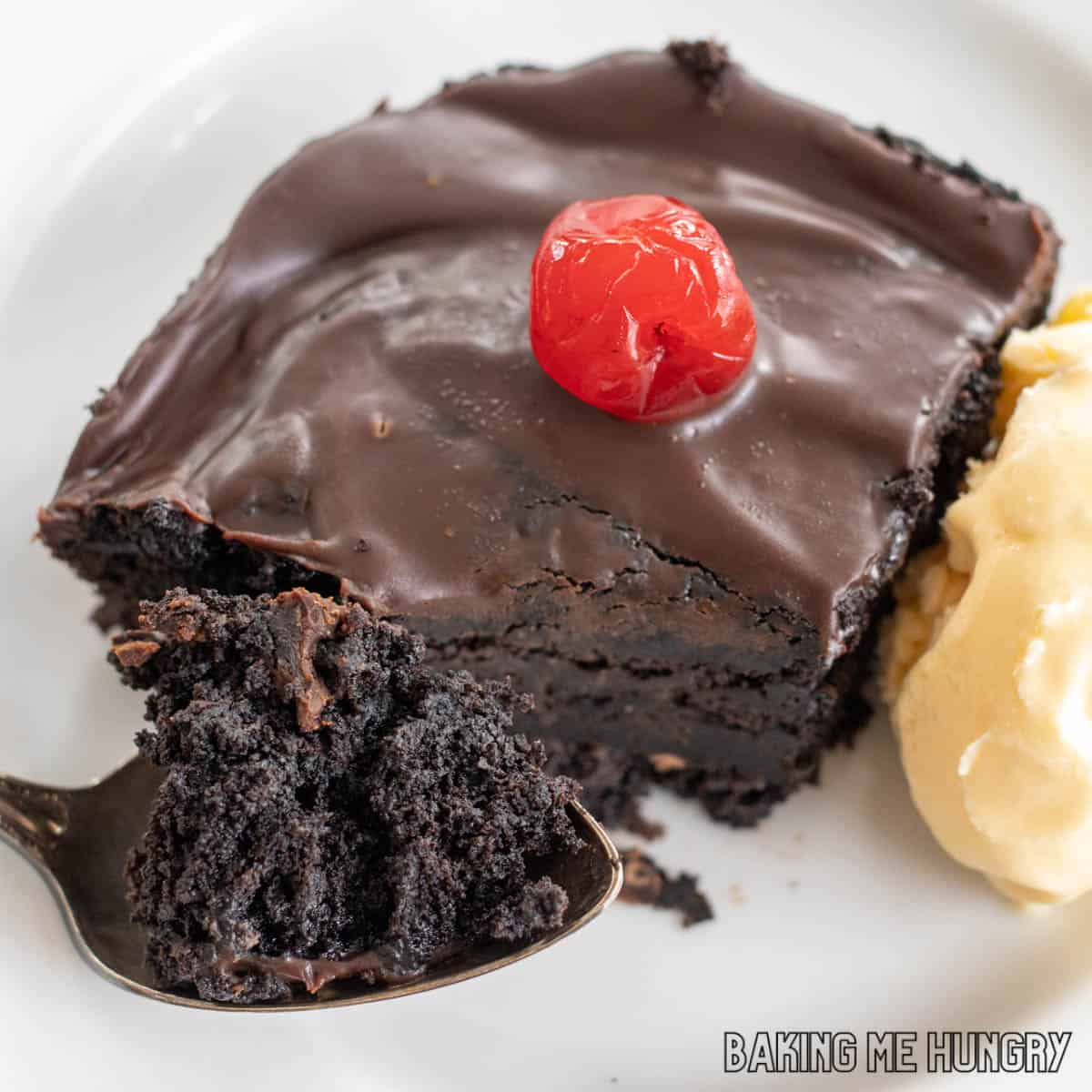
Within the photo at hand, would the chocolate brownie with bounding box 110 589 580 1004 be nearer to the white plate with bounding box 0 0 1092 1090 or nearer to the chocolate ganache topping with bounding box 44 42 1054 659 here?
the chocolate ganache topping with bounding box 44 42 1054 659

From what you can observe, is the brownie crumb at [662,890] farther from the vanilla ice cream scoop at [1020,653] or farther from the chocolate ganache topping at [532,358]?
the chocolate ganache topping at [532,358]

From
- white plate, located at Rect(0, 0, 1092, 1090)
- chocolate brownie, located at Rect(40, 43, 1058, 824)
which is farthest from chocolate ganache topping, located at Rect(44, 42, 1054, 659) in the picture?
white plate, located at Rect(0, 0, 1092, 1090)

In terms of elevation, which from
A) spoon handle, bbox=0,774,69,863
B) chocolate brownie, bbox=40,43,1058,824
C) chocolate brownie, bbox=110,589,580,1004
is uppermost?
chocolate brownie, bbox=40,43,1058,824

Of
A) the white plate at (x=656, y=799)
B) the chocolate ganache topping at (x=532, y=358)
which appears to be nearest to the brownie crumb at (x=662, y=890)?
the white plate at (x=656, y=799)

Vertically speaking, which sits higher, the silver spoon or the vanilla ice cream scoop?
the vanilla ice cream scoop

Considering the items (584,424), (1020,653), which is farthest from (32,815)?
(1020,653)

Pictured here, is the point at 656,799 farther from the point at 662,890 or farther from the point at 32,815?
the point at 32,815
